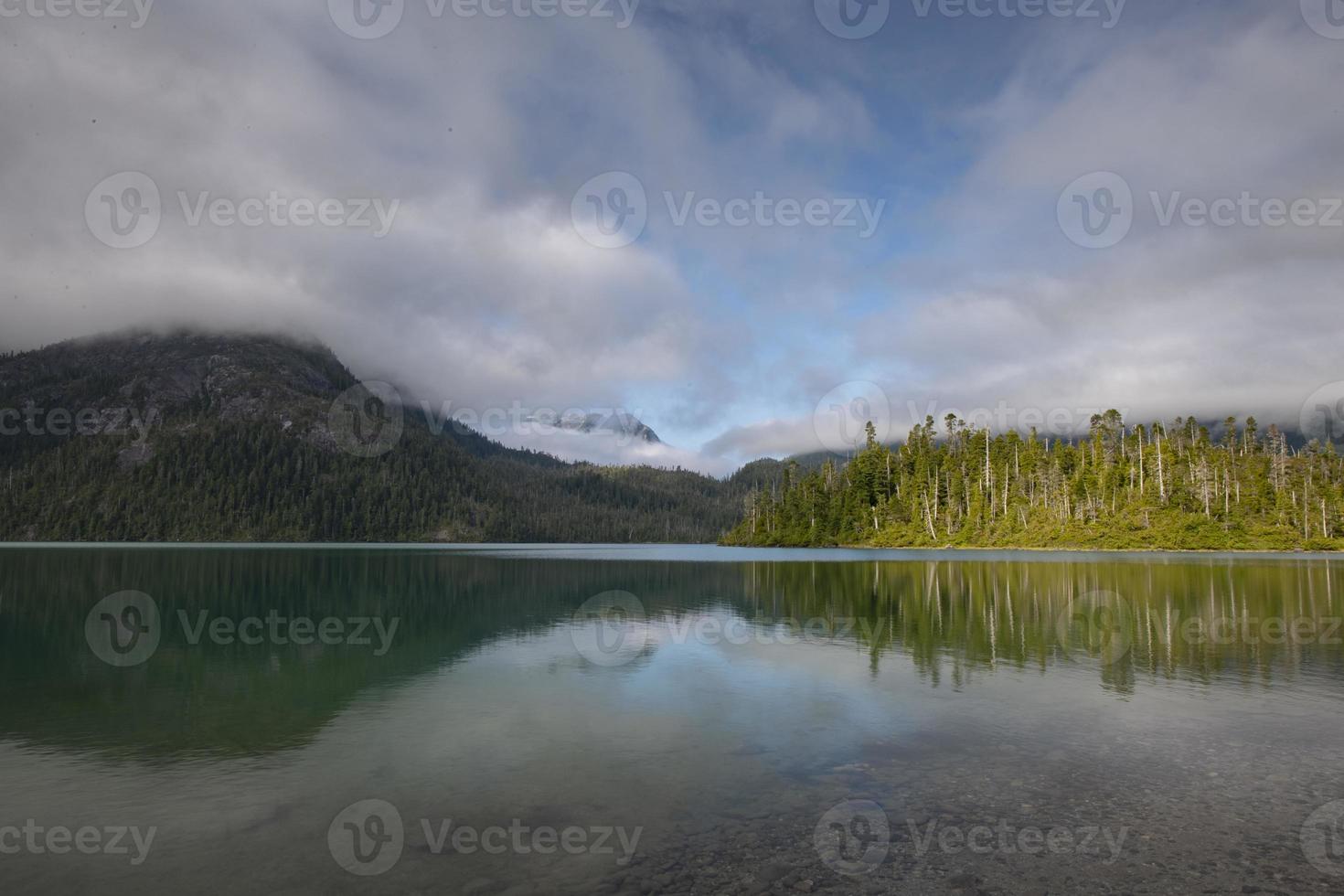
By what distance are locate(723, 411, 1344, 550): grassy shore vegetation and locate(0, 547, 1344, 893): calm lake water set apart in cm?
12242

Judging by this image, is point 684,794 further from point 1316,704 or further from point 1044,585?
point 1044,585

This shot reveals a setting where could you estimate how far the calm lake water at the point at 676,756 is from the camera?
41.5 ft

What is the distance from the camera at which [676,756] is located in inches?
757

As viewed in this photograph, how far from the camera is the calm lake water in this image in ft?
41.5

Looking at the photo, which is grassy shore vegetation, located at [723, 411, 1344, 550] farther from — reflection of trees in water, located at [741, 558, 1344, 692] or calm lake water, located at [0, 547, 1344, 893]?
calm lake water, located at [0, 547, 1344, 893]

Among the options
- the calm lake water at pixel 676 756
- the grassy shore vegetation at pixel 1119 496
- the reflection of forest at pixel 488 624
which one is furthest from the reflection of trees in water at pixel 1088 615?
the grassy shore vegetation at pixel 1119 496

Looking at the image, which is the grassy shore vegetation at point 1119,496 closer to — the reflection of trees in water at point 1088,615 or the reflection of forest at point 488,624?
the reflection of forest at point 488,624

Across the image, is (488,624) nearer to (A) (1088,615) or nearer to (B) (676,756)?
(B) (676,756)

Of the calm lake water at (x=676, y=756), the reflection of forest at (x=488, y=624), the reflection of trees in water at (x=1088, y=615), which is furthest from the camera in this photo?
the reflection of trees in water at (x=1088, y=615)

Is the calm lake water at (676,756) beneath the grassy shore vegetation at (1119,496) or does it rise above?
beneath

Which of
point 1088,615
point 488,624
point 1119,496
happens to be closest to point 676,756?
point 488,624

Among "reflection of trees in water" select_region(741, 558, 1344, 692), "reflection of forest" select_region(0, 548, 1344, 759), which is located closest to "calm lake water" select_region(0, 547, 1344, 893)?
"reflection of forest" select_region(0, 548, 1344, 759)

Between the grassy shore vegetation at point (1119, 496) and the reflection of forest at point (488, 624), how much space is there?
6078 centimetres

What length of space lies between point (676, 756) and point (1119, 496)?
174752 mm
